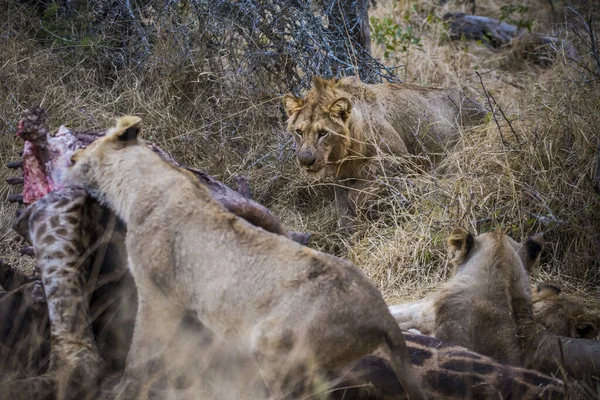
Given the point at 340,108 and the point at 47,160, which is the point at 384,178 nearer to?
the point at 340,108

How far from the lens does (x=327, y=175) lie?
6695 mm

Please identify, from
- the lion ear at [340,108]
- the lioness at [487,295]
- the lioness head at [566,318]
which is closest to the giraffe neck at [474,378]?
the lioness at [487,295]

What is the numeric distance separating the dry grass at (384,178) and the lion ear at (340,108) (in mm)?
644

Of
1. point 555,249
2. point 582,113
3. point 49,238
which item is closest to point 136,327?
point 49,238

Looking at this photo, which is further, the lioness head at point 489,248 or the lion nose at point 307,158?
the lion nose at point 307,158

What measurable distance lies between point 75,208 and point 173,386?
3.36 ft

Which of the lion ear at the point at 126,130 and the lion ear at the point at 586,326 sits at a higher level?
the lion ear at the point at 126,130

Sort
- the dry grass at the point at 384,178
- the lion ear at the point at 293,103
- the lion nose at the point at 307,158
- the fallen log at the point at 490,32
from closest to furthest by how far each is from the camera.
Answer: the dry grass at the point at 384,178 < the lion nose at the point at 307,158 < the lion ear at the point at 293,103 < the fallen log at the point at 490,32

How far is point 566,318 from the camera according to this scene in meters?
4.26

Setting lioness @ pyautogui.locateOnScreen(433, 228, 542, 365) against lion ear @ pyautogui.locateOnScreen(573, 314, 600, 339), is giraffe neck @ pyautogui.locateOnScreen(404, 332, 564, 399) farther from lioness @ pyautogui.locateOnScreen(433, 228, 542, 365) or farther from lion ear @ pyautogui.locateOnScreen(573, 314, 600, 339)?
lion ear @ pyautogui.locateOnScreen(573, 314, 600, 339)

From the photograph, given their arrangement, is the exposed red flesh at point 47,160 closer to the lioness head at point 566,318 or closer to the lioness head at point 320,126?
the lioness head at point 566,318

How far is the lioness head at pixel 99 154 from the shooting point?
3.83 meters

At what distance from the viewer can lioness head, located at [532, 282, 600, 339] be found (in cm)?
421

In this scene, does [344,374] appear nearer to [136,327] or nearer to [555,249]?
[136,327]
